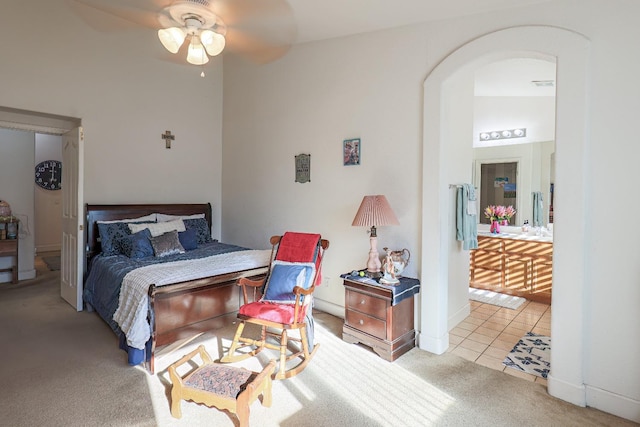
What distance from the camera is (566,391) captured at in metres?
2.30

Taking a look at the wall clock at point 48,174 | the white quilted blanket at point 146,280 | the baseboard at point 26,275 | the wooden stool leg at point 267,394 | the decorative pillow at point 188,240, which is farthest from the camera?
the wall clock at point 48,174

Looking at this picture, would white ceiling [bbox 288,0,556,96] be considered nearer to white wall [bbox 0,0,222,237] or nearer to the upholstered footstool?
white wall [bbox 0,0,222,237]

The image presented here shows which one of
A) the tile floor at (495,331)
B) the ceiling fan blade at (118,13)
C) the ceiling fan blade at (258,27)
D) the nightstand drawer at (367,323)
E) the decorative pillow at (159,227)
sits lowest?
the tile floor at (495,331)

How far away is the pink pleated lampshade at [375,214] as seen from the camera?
300 centimetres

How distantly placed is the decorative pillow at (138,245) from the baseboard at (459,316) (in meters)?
3.35

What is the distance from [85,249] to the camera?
4.02 metres

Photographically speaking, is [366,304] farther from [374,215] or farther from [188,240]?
[188,240]

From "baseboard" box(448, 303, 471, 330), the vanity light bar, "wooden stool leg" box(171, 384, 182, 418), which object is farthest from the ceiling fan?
"baseboard" box(448, 303, 471, 330)

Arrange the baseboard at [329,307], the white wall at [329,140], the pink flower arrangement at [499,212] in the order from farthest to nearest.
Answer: the pink flower arrangement at [499,212]
the baseboard at [329,307]
the white wall at [329,140]

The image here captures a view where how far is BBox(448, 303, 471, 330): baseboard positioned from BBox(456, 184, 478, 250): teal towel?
756mm

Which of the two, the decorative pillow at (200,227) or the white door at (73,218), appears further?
the decorative pillow at (200,227)

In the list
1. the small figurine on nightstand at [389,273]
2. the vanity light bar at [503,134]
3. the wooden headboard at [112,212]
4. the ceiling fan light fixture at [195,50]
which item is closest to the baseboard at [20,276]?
the wooden headboard at [112,212]

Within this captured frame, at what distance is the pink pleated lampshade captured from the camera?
9.84 ft

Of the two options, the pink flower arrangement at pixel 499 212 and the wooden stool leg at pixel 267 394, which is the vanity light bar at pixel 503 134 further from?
the wooden stool leg at pixel 267 394
